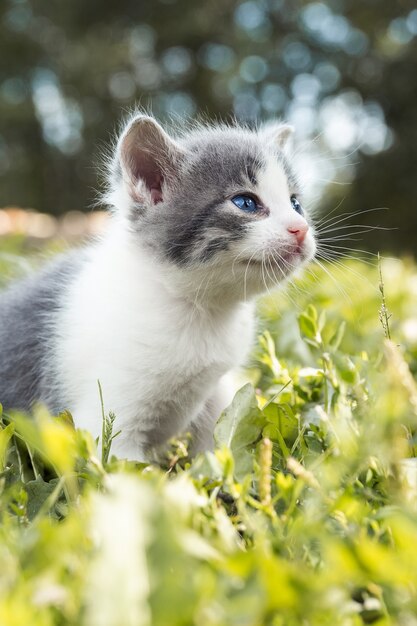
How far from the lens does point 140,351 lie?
1674mm

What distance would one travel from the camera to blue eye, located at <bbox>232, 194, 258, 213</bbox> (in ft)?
5.59

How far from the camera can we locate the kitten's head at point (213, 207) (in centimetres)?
166

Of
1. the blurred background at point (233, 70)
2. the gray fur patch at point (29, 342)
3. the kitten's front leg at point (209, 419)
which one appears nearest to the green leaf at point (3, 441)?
the gray fur patch at point (29, 342)

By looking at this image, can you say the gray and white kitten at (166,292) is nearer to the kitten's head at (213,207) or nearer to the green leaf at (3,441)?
the kitten's head at (213,207)

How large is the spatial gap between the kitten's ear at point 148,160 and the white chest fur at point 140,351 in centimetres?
15

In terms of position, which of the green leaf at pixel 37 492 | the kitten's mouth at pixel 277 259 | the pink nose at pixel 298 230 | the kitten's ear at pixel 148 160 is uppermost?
the kitten's ear at pixel 148 160

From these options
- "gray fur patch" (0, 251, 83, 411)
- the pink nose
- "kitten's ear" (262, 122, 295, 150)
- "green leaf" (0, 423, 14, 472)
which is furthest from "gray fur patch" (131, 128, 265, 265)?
"green leaf" (0, 423, 14, 472)

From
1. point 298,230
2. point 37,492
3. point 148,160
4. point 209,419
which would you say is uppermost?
point 148,160

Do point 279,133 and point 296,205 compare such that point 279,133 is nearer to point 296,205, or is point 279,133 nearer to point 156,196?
point 296,205

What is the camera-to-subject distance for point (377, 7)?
1309cm

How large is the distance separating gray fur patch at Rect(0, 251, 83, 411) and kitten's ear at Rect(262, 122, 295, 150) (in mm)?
694

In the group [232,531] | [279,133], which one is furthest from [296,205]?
[232,531]

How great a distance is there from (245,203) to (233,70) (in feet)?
42.0

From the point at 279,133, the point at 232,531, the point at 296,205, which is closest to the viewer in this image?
the point at 232,531
